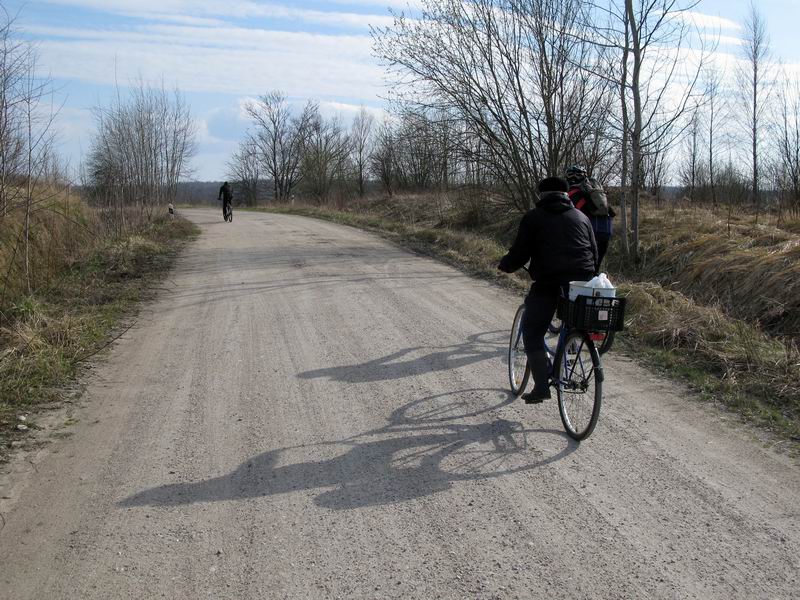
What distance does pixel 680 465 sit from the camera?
14.5 feet

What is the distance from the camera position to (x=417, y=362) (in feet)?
22.2

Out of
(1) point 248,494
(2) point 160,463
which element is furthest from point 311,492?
(2) point 160,463

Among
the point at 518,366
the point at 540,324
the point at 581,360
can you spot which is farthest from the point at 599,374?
the point at 518,366

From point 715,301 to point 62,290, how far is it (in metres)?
10.1

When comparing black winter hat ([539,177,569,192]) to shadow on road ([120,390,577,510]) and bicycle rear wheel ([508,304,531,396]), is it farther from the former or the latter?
shadow on road ([120,390,577,510])

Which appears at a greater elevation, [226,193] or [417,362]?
[226,193]

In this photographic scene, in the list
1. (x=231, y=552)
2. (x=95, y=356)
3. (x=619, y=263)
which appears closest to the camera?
(x=231, y=552)

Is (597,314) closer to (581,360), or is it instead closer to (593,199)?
(581,360)

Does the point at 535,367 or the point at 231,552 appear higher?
the point at 535,367

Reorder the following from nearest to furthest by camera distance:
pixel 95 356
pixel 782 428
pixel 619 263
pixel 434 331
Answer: pixel 782 428, pixel 95 356, pixel 434 331, pixel 619 263

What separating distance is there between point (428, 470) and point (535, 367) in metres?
1.36

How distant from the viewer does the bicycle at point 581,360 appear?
4641 millimetres

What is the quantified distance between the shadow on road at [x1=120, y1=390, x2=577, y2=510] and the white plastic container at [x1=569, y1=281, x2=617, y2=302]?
3.58ft

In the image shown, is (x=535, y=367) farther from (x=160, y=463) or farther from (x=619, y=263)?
(x=619, y=263)
